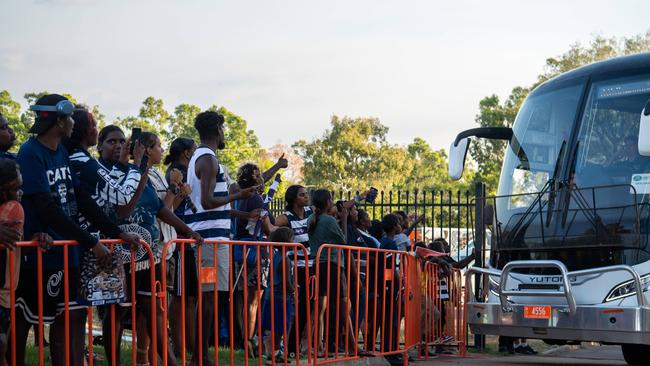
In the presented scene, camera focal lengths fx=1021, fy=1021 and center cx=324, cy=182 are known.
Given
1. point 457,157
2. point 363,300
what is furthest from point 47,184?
point 457,157

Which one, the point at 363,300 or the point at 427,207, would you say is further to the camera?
the point at 427,207

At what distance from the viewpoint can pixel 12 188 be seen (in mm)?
5633

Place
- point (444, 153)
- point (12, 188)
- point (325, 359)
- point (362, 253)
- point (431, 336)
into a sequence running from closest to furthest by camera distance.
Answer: point (12, 188) < point (325, 359) < point (362, 253) < point (431, 336) < point (444, 153)

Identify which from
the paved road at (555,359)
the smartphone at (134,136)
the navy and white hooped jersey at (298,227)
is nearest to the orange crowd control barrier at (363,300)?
the navy and white hooped jersey at (298,227)

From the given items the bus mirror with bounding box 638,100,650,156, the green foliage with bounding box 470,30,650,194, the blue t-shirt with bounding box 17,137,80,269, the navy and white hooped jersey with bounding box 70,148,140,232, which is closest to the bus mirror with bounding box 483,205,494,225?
the bus mirror with bounding box 638,100,650,156

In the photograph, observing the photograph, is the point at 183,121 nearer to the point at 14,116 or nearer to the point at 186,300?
the point at 14,116

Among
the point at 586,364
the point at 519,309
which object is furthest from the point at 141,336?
the point at 586,364

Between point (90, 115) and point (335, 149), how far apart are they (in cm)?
4558

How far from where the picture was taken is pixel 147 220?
23.6ft

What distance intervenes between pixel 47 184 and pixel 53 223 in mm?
226

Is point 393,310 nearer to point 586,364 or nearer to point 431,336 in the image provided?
point 431,336

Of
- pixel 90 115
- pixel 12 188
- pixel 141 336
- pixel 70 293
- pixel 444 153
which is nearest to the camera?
pixel 12 188

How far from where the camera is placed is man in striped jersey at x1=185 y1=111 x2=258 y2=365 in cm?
760

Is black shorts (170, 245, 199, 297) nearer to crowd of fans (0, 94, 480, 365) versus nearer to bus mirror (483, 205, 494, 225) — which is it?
crowd of fans (0, 94, 480, 365)
